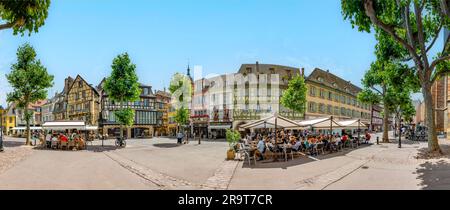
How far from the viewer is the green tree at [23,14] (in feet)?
33.9

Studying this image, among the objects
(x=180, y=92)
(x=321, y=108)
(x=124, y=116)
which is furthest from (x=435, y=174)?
(x=321, y=108)

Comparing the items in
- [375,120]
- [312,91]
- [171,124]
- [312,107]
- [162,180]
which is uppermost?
[312,91]

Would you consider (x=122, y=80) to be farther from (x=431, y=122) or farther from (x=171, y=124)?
(x=171, y=124)

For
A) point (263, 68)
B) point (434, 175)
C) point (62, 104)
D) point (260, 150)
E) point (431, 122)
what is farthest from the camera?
point (62, 104)

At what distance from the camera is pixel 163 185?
889cm

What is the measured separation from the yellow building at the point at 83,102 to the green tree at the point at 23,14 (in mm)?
48603

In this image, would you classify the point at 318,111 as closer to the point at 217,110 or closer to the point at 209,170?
the point at 217,110

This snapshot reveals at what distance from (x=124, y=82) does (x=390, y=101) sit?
84.4 feet

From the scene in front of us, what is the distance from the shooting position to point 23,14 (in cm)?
1061

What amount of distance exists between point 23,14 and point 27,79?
66.3ft

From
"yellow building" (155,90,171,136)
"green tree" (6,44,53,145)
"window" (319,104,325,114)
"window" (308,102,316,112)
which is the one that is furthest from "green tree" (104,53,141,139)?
"yellow building" (155,90,171,136)

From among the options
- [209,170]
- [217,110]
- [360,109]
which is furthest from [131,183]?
[360,109]

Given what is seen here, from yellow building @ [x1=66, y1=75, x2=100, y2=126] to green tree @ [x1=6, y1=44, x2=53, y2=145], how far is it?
28640 mm

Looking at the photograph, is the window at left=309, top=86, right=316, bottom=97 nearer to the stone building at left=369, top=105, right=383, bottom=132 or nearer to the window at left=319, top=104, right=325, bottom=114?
the window at left=319, top=104, right=325, bottom=114
